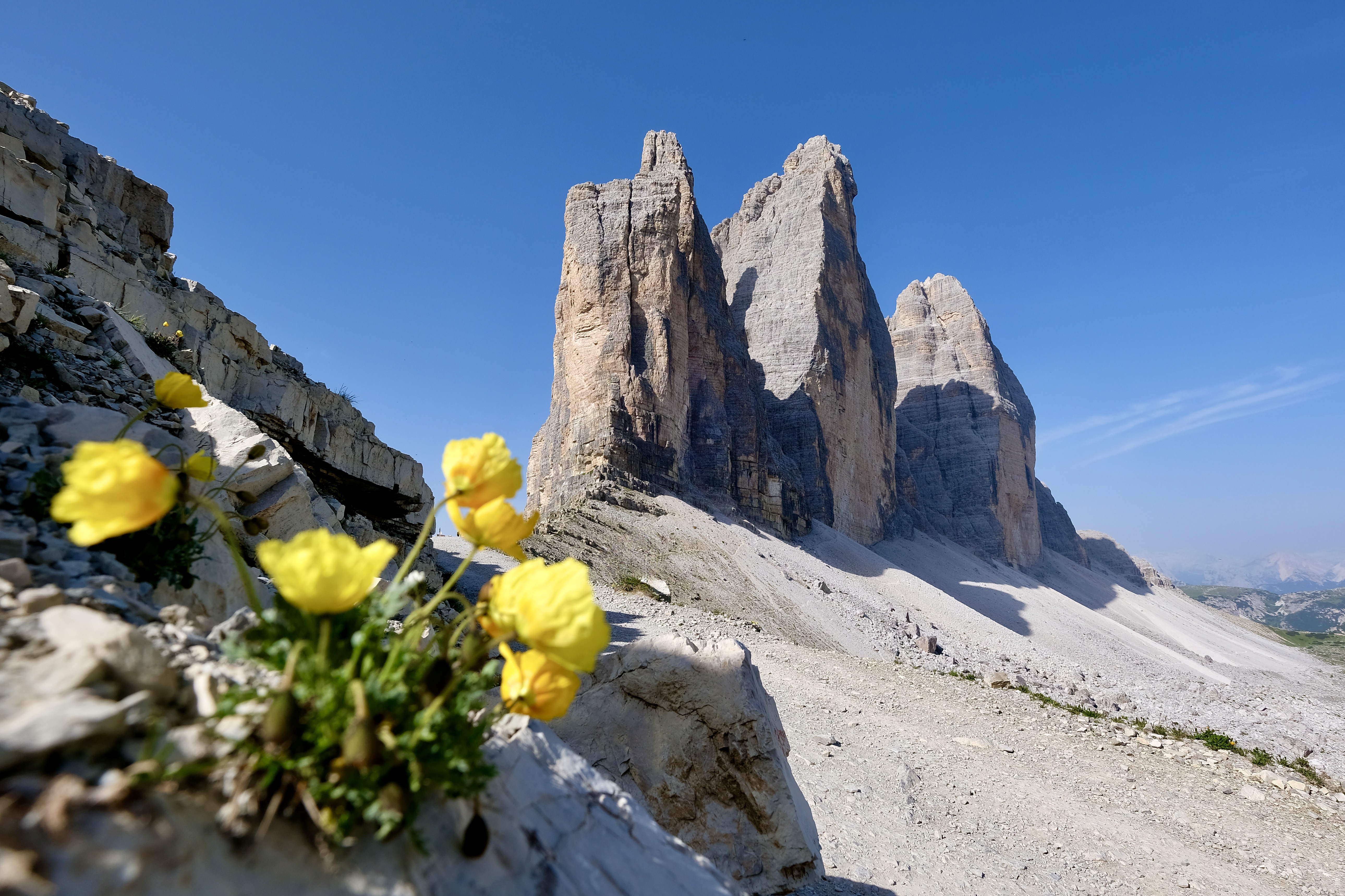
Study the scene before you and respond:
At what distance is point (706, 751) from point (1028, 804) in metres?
5.85

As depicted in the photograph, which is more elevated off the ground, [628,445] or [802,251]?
[802,251]

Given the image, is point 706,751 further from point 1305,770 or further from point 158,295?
point 158,295

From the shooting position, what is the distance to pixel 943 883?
20.6 feet

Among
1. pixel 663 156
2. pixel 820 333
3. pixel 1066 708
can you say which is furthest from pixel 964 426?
pixel 1066 708

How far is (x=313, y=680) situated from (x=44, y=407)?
3382 millimetres

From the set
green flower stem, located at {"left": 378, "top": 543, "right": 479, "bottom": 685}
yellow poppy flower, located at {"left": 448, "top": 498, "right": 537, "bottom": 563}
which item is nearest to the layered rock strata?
yellow poppy flower, located at {"left": 448, "top": 498, "right": 537, "bottom": 563}

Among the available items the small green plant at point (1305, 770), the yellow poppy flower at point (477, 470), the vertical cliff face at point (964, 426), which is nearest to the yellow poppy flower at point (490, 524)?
the yellow poppy flower at point (477, 470)

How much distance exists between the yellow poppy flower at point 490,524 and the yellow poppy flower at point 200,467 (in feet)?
3.80

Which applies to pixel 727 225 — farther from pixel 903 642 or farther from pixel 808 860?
pixel 808 860

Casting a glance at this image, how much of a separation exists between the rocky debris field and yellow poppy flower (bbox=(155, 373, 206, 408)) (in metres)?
5.27

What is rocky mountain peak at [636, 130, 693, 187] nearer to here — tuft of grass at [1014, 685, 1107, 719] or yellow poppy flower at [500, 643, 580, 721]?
tuft of grass at [1014, 685, 1107, 719]

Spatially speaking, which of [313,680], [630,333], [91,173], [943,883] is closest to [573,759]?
[313,680]

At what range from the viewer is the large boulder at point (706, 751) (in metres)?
4.80

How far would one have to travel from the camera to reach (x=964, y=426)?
76.5 metres
